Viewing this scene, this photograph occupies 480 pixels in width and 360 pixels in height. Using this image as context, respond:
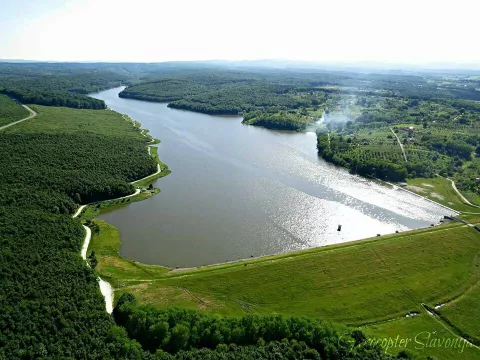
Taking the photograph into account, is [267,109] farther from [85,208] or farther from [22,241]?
[22,241]

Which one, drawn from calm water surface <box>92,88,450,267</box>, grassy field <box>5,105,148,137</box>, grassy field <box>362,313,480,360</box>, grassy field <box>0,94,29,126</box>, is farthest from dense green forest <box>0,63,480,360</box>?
calm water surface <box>92,88,450,267</box>

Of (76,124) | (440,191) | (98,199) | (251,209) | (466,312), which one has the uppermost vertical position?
(76,124)

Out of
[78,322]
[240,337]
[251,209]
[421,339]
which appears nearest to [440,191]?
[251,209]

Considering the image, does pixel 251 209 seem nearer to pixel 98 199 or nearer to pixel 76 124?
pixel 98 199

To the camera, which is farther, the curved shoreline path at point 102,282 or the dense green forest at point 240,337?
the curved shoreline path at point 102,282

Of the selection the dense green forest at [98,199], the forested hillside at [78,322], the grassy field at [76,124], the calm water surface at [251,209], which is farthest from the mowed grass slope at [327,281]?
the grassy field at [76,124]

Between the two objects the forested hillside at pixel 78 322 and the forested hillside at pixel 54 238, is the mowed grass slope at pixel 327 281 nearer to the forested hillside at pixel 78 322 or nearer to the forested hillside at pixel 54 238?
the forested hillside at pixel 78 322

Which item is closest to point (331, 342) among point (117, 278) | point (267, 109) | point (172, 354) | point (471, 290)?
point (172, 354)
